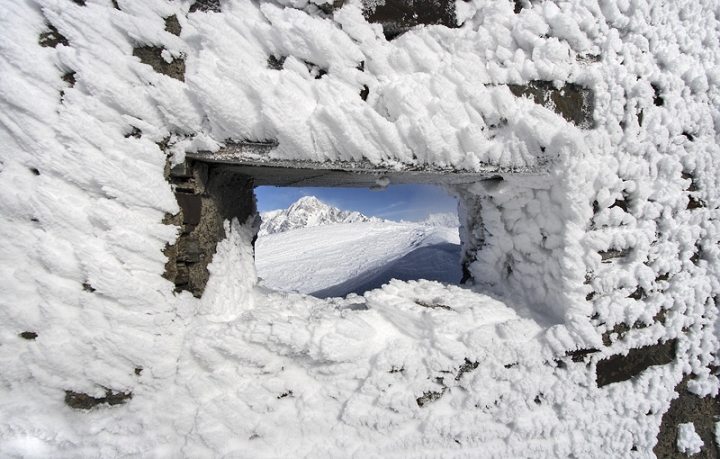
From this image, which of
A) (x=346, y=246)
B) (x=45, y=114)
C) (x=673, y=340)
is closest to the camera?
(x=45, y=114)

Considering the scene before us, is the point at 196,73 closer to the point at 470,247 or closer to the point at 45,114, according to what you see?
the point at 45,114

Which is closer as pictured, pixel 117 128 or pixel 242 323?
pixel 117 128

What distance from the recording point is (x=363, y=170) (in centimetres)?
171

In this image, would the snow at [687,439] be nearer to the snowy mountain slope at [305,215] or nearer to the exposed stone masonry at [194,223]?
the exposed stone masonry at [194,223]

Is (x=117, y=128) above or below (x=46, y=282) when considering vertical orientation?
above

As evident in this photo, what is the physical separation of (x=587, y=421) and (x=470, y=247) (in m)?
1.20

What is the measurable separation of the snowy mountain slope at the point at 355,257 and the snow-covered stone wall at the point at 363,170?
64.0 inches

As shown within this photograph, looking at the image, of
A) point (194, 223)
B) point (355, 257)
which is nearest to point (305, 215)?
point (355, 257)

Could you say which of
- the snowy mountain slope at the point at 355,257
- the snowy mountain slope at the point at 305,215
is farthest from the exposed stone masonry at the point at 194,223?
the snowy mountain slope at the point at 305,215

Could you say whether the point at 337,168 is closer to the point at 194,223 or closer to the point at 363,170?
the point at 363,170

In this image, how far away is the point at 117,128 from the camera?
1.48 m

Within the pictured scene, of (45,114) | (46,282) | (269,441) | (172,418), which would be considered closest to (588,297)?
(269,441)

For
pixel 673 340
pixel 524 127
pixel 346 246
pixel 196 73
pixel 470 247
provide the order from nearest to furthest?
pixel 196 73
pixel 524 127
pixel 673 340
pixel 470 247
pixel 346 246

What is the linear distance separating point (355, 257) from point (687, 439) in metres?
4.54
